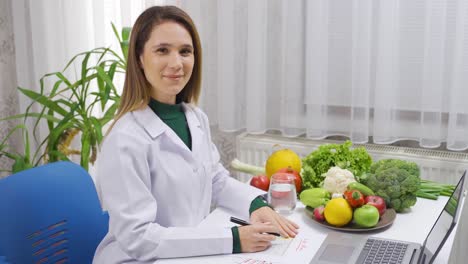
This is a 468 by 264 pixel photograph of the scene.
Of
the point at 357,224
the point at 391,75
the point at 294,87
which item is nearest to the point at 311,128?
the point at 294,87

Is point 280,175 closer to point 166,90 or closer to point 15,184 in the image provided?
point 166,90

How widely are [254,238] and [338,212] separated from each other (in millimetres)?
282

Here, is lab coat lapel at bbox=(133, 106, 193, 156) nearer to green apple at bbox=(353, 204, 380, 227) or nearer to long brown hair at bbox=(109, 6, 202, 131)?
long brown hair at bbox=(109, 6, 202, 131)

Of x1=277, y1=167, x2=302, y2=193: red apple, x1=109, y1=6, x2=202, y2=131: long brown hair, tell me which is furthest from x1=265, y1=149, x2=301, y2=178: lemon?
x1=109, y1=6, x2=202, y2=131: long brown hair

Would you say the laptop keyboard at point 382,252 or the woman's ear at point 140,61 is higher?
the woman's ear at point 140,61

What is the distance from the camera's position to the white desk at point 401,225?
1.59m

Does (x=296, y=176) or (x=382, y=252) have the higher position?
(x=296, y=176)

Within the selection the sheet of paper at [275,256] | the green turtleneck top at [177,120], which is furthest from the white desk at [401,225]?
the green turtleneck top at [177,120]

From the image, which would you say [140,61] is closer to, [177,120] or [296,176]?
[177,120]

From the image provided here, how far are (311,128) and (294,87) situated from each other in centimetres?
21

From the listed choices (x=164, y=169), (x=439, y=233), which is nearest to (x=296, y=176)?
(x=164, y=169)

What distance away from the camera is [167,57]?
1697 mm

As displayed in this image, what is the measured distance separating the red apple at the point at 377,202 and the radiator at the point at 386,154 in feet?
1.98

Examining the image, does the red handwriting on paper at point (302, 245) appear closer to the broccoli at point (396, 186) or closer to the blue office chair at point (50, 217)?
the broccoli at point (396, 186)
